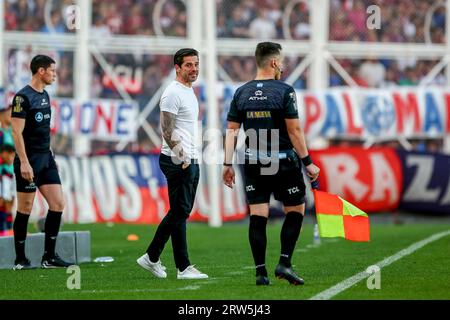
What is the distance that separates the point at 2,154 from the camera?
1761 centimetres

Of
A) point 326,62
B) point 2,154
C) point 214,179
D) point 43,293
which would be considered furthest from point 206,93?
point 43,293

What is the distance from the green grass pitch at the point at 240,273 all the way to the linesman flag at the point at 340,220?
0.43 m

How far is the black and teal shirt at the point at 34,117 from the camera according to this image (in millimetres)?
13367

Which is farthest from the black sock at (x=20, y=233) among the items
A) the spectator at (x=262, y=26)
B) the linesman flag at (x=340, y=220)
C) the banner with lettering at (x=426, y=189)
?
the spectator at (x=262, y=26)

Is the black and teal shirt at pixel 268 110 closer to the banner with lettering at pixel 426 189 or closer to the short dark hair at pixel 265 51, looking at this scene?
the short dark hair at pixel 265 51

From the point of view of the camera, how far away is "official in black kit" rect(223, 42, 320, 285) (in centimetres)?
1095

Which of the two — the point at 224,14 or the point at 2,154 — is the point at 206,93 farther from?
the point at 2,154

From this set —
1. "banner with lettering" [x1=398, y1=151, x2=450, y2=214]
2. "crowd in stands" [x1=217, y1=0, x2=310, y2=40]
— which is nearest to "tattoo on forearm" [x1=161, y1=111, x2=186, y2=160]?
"banner with lettering" [x1=398, y1=151, x2=450, y2=214]

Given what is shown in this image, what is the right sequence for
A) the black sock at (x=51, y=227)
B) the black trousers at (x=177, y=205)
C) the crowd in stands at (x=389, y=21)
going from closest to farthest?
1. the black trousers at (x=177, y=205)
2. the black sock at (x=51, y=227)
3. the crowd in stands at (x=389, y=21)

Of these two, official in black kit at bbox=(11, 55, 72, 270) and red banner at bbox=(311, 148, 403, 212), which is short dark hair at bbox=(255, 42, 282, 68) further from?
red banner at bbox=(311, 148, 403, 212)

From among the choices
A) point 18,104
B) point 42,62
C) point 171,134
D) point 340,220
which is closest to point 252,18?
point 42,62

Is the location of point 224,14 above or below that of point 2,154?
above

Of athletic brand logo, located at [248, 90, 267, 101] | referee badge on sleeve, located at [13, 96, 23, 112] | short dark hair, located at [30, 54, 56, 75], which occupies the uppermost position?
short dark hair, located at [30, 54, 56, 75]
